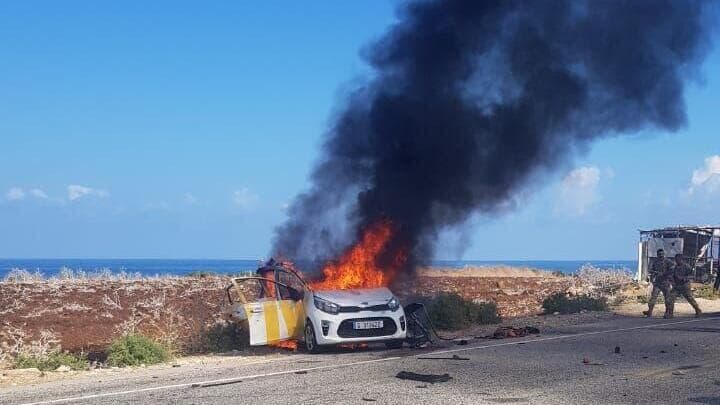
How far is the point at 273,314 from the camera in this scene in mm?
13891

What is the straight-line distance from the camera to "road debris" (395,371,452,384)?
1006 cm

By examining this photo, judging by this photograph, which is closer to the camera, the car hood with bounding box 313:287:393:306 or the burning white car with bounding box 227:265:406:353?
the burning white car with bounding box 227:265:406:353

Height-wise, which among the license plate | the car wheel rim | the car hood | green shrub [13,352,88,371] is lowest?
green shrub [13,352,88,371]

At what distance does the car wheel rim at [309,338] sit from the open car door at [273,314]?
271 mm

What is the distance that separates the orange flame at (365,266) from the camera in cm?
1670

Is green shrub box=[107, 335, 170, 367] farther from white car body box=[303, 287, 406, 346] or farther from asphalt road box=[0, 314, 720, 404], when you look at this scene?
white car body box=[303, 287, 406, 346]

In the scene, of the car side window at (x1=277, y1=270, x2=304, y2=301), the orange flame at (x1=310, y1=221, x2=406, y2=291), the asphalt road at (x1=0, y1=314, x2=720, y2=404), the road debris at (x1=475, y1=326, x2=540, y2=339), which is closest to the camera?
the asphalt road at (x1=0, y1=314, x2=720, y2=404)

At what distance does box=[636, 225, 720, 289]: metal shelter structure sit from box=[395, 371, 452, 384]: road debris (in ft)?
90.1

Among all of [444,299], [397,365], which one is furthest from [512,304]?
[397,365]

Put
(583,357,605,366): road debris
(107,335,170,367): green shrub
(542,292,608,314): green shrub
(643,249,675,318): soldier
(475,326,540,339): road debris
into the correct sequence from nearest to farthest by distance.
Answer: (583,357,605,366): road debris, (107,335,170,367): green shrub, (475,326,540,339): road debris, (643,249,675,318): soldier, (542,292,608,314): green shrub

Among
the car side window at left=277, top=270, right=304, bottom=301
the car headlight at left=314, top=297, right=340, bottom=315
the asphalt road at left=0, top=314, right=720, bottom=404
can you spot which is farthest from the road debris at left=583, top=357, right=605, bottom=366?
the car side window at left=277, top=270, right=304, bottom=301

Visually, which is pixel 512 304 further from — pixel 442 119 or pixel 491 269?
pixel 491 269

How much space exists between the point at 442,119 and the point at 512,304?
1087 cm

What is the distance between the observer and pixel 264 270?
49.0 ft
